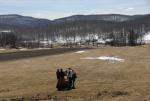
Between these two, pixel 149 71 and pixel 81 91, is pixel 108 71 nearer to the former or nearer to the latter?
pixel 149 71

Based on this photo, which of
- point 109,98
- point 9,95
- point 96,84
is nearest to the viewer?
point 109,98

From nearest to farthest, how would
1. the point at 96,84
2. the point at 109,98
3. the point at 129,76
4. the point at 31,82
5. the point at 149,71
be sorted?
1. the point at 109,98
2. the point at 96,84
3. the point at 31,82
4. the point at 129,76
5. the point at 149,71

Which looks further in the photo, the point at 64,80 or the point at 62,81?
the point at 64,80

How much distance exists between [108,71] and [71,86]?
19.1 m

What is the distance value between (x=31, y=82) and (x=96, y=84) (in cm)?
795

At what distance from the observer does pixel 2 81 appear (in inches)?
1934

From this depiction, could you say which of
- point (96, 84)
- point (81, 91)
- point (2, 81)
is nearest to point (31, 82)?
point (2, 81)

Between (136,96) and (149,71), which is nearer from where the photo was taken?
(136,96)

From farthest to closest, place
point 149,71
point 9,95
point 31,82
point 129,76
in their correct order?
point 149,71, point 129,76, point 31,82, point 9,95

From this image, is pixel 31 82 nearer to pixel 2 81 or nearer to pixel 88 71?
pixel 2 81

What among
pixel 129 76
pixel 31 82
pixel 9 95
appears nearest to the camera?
pixel 9 95

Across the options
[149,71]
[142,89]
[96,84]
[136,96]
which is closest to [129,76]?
[149,71]

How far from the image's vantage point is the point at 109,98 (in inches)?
1321

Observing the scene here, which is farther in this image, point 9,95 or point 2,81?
point 2,81
